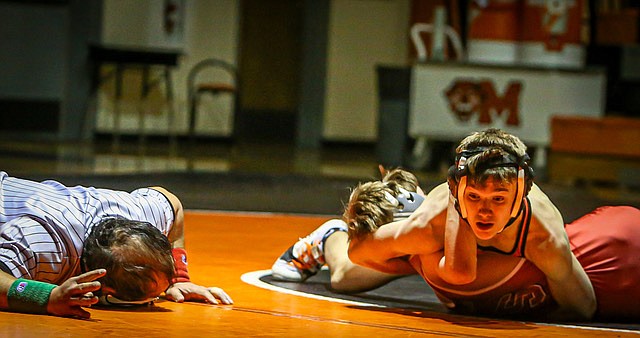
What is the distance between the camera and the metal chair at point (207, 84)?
10.8m

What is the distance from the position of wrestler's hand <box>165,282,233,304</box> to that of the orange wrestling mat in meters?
0.03

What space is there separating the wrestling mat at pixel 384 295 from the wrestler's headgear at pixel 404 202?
27cm

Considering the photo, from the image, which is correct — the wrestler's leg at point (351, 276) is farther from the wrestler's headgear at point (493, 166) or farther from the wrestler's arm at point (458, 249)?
the wrestler's headgear at point (493, 166)

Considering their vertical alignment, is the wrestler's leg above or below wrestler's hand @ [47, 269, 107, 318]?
below

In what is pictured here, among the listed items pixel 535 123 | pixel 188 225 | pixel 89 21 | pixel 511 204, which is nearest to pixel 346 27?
pixel 89 21

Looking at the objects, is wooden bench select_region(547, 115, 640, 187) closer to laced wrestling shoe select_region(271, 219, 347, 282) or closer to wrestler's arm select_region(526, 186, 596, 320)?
laced wrestling shoe select_region(271, 219, 347, 282)

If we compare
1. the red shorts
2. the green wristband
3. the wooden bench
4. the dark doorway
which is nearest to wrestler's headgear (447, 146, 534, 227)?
the red shorts

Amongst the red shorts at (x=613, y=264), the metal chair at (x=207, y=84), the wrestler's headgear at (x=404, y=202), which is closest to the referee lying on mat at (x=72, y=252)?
the wrestler's headgear at (x=404, y=202)

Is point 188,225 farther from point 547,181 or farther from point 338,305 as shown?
point 547,181

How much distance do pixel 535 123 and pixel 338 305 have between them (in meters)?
6.04

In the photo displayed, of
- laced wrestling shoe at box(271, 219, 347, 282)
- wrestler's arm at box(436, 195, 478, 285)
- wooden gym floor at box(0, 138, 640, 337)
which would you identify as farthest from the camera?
laced wrestling shoe at box(271, 219, 347, 282)

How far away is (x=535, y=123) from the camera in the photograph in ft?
29.7

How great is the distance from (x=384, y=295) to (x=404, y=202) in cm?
34

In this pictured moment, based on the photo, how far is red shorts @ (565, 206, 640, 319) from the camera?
328 centimetres
